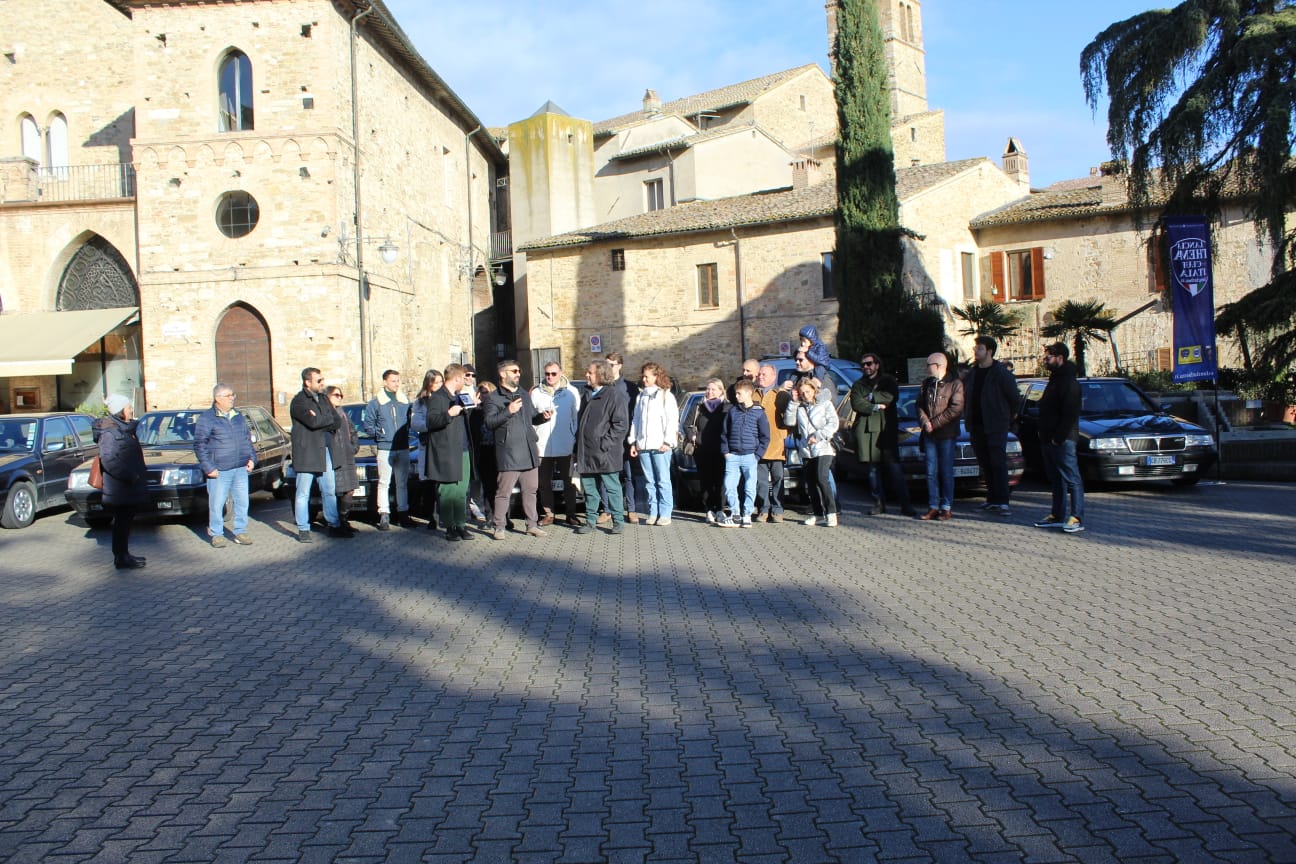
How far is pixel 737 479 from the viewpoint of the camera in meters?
12.4

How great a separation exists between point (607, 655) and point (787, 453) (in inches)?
298

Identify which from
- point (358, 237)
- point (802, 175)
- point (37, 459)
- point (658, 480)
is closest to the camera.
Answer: point (658, 480)

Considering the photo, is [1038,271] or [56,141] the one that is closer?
[56,141]

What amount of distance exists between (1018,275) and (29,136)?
32.1m

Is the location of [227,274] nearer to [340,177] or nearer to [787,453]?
[340,177]

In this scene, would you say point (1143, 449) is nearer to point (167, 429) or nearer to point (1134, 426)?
point (1134, 426)

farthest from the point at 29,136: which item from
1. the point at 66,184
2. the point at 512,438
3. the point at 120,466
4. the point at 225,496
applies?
the point at 512,438

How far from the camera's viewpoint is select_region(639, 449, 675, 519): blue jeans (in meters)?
12.7

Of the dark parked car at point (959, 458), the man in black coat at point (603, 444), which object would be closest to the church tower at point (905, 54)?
the dark parked car at point (959, 458)

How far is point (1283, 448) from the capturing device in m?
15.6

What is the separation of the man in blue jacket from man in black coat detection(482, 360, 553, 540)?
9.63ft

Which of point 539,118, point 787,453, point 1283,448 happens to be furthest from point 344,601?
point 539,118

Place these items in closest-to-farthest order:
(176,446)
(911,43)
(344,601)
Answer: (344,601) < (176,446) < (911,43)

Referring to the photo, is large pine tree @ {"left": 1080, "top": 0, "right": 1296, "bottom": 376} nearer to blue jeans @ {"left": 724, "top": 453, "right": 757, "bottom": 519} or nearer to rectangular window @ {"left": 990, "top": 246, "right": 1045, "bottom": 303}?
blue jeans @ {"left": 724, "top": 453, "right": 757, "bottom": 519}
